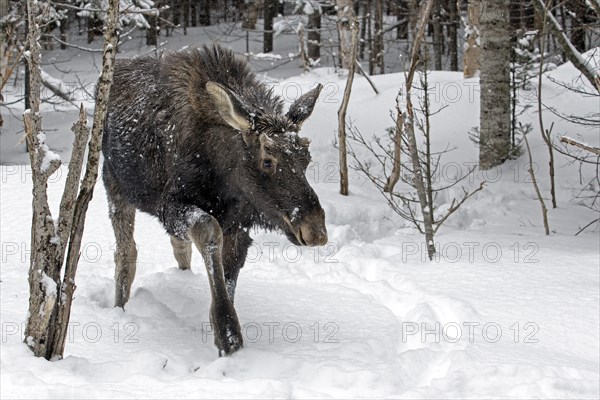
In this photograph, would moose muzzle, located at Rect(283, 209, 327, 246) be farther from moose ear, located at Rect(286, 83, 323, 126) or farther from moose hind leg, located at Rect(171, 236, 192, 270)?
moose hind leg, located at Rect(171, 236, 192, 270)

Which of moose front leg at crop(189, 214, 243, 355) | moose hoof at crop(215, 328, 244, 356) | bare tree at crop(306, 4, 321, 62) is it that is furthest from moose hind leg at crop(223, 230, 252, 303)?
bare tree at crop(306, 4, 321, 62)

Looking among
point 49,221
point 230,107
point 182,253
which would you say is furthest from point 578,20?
point 49,221

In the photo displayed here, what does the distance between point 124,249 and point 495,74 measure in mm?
5931

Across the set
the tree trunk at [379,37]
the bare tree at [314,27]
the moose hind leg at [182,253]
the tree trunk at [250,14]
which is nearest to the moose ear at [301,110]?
the moose hind leg at [182,253]

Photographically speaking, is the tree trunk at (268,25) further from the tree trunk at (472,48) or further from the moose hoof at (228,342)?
the moose hoof at (228,342)

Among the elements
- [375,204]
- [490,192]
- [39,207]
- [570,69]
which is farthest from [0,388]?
[570,69]

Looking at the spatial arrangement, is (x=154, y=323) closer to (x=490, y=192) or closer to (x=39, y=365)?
(x=39, y=365)

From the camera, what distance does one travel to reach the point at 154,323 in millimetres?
5320

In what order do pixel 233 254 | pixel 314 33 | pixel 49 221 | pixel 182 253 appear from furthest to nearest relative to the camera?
pixel 314 33, pixel 182 253, pixel 233 254, pixel 49 221

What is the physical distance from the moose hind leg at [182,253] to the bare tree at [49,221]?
2518 millimetres

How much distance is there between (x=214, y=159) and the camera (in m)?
5.00

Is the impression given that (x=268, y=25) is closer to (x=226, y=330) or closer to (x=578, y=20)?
(x=578, y=20)

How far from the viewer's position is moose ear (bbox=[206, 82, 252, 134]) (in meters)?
4.63

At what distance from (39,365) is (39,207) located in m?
0.85
